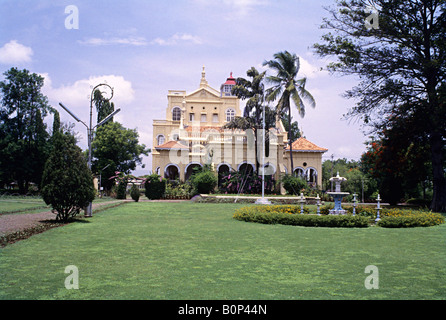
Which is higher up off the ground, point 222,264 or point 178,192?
point 178,192

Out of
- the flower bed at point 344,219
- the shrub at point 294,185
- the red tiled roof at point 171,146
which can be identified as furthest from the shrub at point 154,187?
the flower bed at point 344,219

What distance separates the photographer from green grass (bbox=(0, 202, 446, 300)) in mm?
5578

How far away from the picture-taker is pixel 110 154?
45.6 meters

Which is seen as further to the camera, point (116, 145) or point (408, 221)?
point (116, 145)

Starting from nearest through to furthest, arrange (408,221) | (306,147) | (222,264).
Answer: (222,264) → (408,221) → (306,147)

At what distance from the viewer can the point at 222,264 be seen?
7.29 metres

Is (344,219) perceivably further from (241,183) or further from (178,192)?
(178,192)

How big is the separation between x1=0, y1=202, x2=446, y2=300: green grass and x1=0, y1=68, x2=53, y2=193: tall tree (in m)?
29.5

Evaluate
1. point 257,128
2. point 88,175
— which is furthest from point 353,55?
point 88,175

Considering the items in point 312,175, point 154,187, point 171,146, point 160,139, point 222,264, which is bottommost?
point 222,264

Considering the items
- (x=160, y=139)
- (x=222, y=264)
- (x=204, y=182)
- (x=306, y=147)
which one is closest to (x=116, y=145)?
(x=160, y=139)

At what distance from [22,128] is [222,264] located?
38.2 metres

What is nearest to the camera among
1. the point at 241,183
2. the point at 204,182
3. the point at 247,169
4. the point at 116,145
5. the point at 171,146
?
the point at 204,182

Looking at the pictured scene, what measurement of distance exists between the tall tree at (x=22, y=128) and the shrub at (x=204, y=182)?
704 inches
